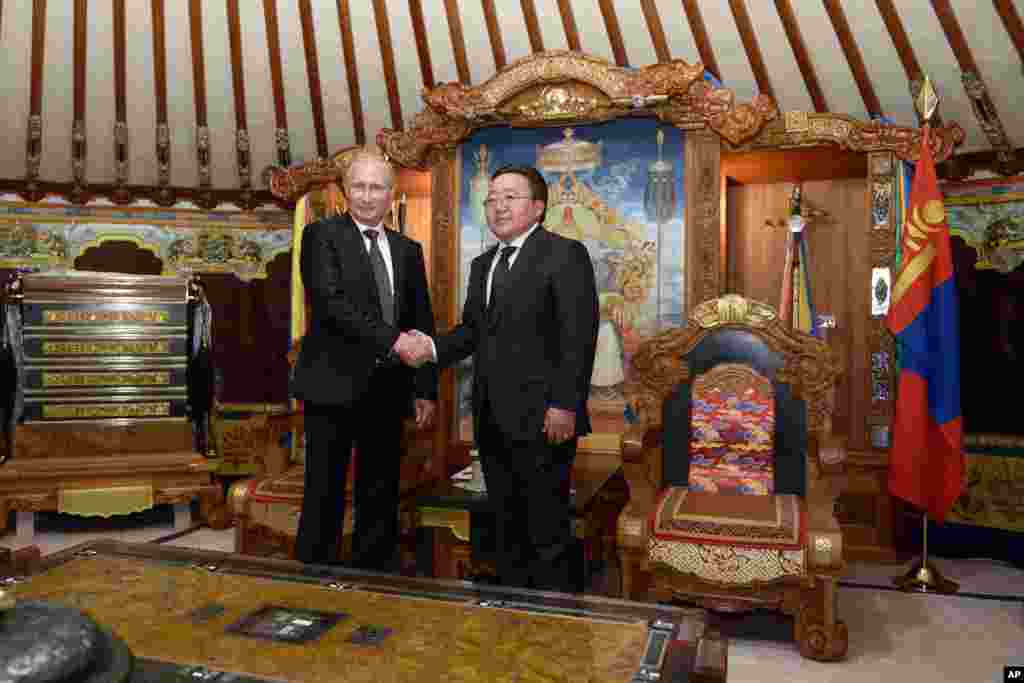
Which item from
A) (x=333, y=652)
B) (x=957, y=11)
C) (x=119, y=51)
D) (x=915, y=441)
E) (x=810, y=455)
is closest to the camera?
(x=333, y=652)

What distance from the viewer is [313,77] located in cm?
579

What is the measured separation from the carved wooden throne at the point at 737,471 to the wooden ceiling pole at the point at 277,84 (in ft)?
11.9

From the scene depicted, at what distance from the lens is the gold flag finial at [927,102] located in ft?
12.9

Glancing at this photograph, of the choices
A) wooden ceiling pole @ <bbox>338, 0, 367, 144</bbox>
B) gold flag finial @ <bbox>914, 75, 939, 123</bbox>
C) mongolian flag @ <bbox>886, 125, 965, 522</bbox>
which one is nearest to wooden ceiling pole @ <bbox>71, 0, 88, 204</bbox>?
wooden ceiling pole @ <bbox>338, 0, 367, 144</bbox>

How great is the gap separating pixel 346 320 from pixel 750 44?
350 cm

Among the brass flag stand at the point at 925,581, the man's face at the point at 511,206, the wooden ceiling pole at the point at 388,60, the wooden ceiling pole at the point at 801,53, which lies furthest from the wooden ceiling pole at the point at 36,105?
the brass flag stand at the point at 925,581

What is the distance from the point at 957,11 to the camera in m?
4.46

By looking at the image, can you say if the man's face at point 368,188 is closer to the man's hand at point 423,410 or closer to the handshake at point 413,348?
the handshake at point 413,348

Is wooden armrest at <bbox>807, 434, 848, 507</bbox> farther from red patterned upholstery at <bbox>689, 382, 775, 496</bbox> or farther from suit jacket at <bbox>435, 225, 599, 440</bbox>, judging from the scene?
suit jacket at <bbox>435, 225, 599, 440</bbox>

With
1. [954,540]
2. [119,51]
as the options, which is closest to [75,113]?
[119,51]

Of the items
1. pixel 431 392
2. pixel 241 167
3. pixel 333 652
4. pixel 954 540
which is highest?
pixel 241 167

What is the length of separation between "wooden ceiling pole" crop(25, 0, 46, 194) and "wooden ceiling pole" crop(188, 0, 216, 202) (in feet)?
3.09

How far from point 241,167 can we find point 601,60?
10.5 feet

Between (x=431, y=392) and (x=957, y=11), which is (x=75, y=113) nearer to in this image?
(x=431, y=392)
